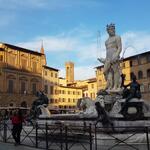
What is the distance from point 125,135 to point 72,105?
84.2 meters

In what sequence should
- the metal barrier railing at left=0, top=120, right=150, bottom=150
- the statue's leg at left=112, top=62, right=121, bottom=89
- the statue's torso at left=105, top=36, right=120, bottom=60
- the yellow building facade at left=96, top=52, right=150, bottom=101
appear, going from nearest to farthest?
the metal barrier railing at left=0, top=120, right=150, bottom=150 < the statue's leg at left=112, top=62, right=121, bottom=89 < the statue's torso at left=105, top=36, right=120, bottom=60 < the yellow building facade at left=96, top=52, right=150, bottom=101

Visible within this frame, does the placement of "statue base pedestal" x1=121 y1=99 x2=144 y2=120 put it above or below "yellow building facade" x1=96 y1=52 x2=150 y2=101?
below

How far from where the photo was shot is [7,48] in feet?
220

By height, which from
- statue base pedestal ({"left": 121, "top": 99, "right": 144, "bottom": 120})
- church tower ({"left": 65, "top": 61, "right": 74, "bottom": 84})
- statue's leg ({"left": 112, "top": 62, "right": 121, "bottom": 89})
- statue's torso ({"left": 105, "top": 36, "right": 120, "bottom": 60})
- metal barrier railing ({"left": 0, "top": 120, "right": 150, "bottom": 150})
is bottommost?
metal barrier railing ({"left": 0, "top": 120, "right": 150, "bottom": 150})

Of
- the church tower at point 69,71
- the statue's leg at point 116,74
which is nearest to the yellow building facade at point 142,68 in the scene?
the statue's leg at point 116,74

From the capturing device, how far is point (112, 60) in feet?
57.3

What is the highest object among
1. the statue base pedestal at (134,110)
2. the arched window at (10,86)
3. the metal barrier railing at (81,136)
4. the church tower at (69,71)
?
the church tower at (69,71)

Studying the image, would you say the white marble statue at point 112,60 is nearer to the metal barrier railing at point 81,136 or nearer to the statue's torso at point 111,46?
the statue's torso at point 111,46

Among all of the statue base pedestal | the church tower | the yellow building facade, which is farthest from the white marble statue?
the church tower

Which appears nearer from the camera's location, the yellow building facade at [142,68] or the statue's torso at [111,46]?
the statue's torso at [111,46]

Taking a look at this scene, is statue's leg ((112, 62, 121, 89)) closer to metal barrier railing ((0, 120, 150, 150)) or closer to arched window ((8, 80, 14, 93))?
metal barrier railing ((0, 120, 150, 150))

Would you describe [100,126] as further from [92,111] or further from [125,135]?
[92,111]

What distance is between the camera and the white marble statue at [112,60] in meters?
17.5

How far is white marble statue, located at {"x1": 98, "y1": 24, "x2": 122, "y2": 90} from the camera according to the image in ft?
57.4
